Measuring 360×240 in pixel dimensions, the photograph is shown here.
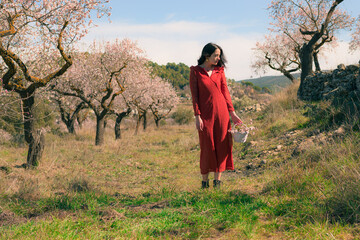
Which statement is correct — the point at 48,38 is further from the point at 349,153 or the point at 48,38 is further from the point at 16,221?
the point at 349,153

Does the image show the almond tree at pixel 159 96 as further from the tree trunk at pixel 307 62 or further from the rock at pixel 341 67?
the rock at pixel 341 67

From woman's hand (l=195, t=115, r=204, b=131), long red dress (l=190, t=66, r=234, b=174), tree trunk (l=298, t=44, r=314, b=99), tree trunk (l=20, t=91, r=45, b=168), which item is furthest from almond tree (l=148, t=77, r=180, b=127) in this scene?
woman's hand (l=195, t=115, r=204, b=131)

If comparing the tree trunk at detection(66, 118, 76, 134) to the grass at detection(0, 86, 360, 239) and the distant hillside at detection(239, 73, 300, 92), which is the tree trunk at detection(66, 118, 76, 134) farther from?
the grass at detection(0, 86, 360, 239)

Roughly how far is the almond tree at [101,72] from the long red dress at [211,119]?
11.4 meters

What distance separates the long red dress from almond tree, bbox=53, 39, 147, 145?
11416 mm

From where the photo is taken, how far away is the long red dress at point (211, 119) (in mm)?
4645

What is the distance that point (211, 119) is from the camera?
464 cm

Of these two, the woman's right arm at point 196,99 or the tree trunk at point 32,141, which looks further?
the tree trunk at point 32,141

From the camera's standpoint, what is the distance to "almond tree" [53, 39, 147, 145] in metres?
16.2

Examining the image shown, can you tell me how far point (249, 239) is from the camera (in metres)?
3.02

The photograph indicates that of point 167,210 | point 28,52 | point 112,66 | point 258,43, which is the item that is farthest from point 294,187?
point 258,43

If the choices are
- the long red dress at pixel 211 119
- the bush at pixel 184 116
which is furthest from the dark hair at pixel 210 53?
the bush at pixel 184 116

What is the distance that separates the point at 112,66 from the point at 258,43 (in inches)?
584

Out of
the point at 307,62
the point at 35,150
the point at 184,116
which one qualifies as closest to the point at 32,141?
the point at 35,150
